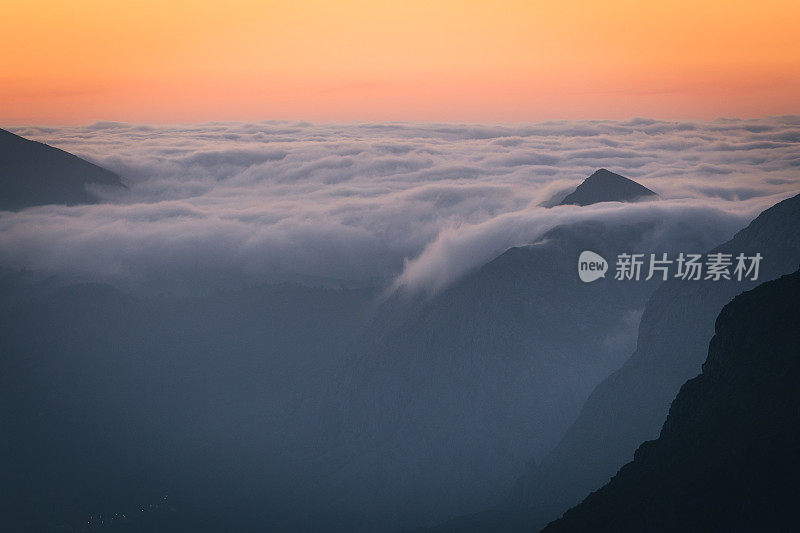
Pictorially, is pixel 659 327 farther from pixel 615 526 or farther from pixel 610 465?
pixel 615 526

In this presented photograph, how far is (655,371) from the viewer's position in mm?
165875

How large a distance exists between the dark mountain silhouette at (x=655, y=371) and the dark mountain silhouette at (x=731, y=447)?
272ft

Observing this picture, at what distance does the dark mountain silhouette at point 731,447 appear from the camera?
6219 centimetres

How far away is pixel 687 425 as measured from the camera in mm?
75375

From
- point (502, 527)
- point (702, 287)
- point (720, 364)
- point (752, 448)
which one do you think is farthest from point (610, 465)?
point (752, 448)

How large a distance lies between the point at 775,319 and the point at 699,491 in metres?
18.3

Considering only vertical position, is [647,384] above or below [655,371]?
below

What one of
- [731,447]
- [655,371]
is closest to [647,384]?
[655,371]

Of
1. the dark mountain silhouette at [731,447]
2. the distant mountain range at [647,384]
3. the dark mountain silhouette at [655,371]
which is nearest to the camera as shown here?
the dark mountain silhouette at [731,447]

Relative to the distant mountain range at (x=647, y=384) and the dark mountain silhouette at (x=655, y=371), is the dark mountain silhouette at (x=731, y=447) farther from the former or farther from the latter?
the dark mountain silhouette at (x=655, y=371)

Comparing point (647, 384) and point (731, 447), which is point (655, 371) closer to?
point (647, 384)

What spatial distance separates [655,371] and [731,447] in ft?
336

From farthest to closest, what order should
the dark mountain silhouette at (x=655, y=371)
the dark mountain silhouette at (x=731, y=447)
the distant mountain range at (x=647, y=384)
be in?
the dark mountain silhouette at (x=655, y=371), the distant mountain range at (x=647, y=384), the dark mountain silhouette at (x=731, y=447)

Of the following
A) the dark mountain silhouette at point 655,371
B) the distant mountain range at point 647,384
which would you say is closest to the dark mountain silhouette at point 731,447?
the distant mountain range at point 647,384
